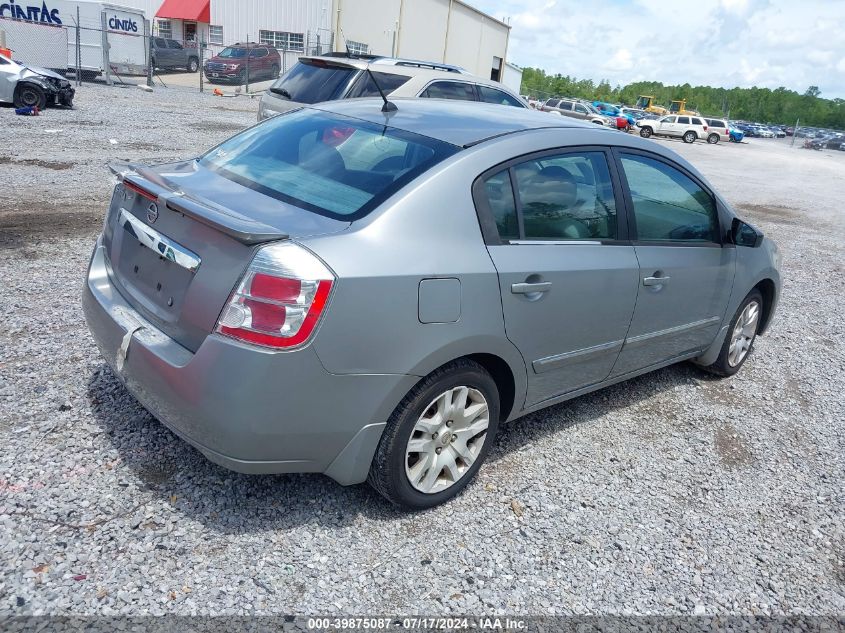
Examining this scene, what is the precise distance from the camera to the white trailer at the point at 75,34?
23.1 m

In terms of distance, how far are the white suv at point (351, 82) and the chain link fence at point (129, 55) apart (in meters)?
17.1

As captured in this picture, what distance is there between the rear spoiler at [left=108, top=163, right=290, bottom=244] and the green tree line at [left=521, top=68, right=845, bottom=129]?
9739 cm

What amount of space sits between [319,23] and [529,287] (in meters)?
37.9

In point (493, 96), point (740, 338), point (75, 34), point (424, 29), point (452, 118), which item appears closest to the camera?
point (452, 118)

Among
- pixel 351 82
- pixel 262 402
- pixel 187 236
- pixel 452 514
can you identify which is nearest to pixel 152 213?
pixel 187 236

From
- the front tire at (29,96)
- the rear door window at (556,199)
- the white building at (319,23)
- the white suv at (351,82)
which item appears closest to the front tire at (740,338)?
the rear door window at (556,199)

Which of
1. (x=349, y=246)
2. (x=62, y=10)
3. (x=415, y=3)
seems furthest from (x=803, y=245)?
(x=415, y=3)

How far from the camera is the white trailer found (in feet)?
75.7

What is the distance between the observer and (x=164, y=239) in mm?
2850

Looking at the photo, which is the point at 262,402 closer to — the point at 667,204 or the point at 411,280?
the point at 411,280

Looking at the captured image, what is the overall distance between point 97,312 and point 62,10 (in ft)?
87.0

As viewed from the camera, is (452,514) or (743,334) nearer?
(452,514)

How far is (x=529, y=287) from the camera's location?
10.3 feet

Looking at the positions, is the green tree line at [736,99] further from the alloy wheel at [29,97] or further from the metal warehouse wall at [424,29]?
the alloy wheel at [29,97]
